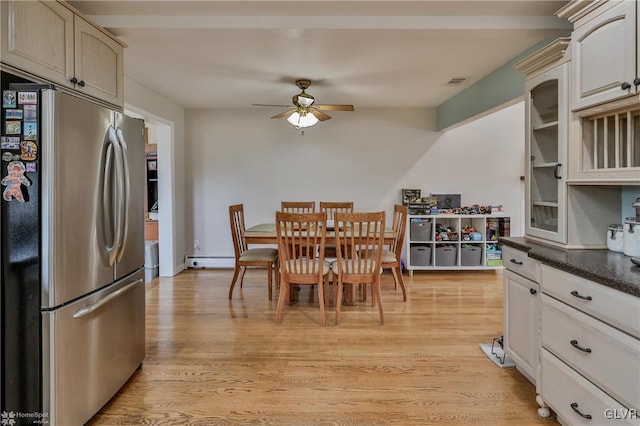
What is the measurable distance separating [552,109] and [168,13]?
2574mm

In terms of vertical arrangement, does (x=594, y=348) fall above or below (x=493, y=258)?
above

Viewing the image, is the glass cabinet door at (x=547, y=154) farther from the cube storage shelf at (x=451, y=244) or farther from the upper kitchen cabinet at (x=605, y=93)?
the cube storage shelf at (x=451, y=244)

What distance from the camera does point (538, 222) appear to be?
2.31 meters

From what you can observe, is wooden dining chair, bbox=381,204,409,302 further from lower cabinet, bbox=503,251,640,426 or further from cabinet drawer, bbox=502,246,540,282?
lower cabinet, bbox=503,251,640,426

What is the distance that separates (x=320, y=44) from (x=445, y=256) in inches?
135

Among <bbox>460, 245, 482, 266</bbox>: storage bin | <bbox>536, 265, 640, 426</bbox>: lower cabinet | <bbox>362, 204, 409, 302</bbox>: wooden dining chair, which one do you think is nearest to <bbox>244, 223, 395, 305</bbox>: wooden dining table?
<bbox>362, 204, 409, 302</bbox>: wooden dining chair

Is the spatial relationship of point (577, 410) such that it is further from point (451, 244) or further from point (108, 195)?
point (451, 244)

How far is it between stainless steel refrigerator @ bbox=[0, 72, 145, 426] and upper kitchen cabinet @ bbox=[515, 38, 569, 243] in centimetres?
261

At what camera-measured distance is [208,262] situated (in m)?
5.45

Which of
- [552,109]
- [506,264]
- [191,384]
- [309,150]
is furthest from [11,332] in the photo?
[309,150]

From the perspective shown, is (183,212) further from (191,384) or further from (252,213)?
(191,384)

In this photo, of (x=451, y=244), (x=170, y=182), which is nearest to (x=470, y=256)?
(x=451, y=244)

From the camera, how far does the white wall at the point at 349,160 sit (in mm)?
5352

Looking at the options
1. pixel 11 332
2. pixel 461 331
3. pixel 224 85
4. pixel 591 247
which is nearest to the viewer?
pixel 11 332
